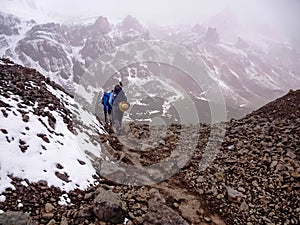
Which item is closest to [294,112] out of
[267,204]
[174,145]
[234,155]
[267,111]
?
[267,111]

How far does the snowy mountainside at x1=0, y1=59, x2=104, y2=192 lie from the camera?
1010 cm

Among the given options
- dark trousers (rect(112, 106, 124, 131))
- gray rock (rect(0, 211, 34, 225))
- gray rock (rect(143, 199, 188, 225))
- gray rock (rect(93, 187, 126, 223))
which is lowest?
dark trousers (rect(112, 106, 124, 131))

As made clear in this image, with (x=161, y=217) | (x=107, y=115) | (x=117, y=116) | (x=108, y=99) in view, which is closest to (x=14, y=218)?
(x=161, y=217)

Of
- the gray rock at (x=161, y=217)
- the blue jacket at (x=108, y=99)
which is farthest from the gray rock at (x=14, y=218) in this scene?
the blue jacket at (x=108, y=99)

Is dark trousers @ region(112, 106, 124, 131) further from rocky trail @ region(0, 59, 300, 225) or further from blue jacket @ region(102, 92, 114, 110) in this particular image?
rocky trail @ region(0, 59, 300, 225)

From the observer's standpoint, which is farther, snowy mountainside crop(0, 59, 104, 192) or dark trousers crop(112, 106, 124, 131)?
dark trousers crop(112, 106, 124, 131)

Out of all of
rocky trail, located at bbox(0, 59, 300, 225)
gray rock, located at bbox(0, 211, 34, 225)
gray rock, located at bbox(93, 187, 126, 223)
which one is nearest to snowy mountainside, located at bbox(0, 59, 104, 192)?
rocky trail, located at bbox(0, 59, 300, 225)

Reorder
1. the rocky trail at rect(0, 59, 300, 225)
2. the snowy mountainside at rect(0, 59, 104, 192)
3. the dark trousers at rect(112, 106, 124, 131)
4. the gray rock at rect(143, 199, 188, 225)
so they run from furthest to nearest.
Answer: the dark trousers at rect(112, 106, 124, 131), the snowy mountainside at rect(0, 59, 104, 192), the gray rock at rect(143, 199, 188, 225), the rocky trail at rect(0, 59, 300, 225)

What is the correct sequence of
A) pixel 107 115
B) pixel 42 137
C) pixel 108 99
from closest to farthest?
1. pixel 42 137
2. pixel 108 99
3. pixel 107 115

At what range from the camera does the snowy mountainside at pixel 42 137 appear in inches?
398

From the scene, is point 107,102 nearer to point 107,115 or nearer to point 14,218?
point 107,115

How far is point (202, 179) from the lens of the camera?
13.2 meters

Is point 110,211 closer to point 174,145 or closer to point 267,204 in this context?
point 267,204

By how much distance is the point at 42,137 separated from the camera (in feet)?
38.6
